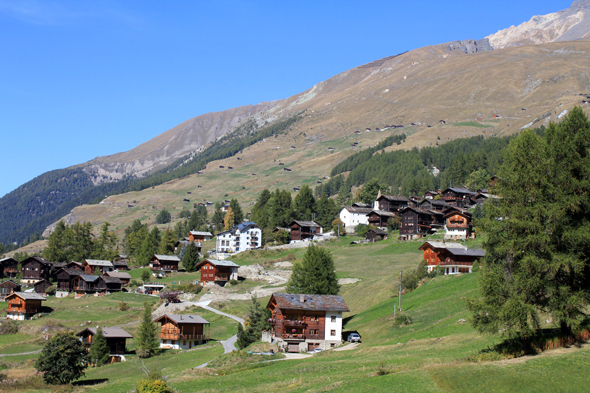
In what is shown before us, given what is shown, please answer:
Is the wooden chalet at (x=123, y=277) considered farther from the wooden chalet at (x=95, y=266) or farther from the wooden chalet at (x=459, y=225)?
the wooden chalet at (x=459, y=225)

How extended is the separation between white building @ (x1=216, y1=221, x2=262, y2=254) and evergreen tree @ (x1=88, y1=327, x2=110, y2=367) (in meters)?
92.7

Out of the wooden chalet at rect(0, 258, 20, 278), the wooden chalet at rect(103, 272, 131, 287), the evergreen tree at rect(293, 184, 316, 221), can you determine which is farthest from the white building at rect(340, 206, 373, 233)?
the wooden chalet at rect(0, 258, 20, 278)

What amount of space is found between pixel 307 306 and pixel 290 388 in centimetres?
2790

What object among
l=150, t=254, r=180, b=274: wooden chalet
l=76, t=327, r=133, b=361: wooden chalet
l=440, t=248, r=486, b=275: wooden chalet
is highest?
l=440, t=248, r=486, b=275: wooden chalet

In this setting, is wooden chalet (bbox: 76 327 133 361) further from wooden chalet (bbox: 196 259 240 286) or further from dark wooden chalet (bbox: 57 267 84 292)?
dark wooden chalet (bbox: 57 267 84 292)

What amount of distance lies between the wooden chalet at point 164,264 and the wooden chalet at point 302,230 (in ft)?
120


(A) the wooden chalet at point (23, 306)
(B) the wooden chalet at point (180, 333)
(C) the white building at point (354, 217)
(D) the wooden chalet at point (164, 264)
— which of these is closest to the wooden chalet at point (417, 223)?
(C) the white building at point (354, 217)

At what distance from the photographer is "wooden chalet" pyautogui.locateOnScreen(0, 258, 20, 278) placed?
14150 cm

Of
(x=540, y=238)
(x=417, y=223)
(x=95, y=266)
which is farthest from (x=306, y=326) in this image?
(x=95, y=266)

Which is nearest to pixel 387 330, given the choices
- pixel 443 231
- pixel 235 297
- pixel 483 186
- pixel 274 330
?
pixel 274 330

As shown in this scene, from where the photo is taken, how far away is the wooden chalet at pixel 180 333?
7725 centimetres

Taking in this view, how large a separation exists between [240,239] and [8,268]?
62.4 metres

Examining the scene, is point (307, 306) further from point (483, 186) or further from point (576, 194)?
point (483, 186)

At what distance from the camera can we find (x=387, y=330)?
60.0m
